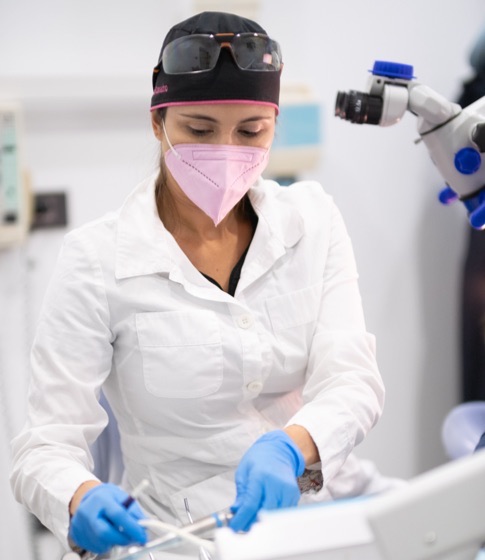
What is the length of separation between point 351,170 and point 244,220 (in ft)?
3.27

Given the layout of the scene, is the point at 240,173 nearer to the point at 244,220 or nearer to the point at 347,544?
the point at 244,220

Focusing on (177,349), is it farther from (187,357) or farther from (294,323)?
(294,323)

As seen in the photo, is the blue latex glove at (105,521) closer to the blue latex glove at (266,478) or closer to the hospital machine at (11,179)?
the blue latex glove at (266,478)

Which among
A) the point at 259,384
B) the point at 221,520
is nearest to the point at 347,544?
the point at 221,520

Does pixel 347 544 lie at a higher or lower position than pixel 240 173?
lower

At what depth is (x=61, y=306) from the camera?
4.24 ft

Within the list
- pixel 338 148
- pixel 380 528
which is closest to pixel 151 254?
pixel 380 528

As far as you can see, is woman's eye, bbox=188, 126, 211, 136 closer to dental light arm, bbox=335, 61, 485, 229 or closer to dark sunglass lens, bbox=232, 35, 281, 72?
dark sunglass lens, bbox=232, 35, 281, 72

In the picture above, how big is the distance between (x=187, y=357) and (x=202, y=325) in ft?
0.21

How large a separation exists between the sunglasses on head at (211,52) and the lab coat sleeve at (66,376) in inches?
14.3

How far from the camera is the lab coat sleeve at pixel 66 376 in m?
1.20

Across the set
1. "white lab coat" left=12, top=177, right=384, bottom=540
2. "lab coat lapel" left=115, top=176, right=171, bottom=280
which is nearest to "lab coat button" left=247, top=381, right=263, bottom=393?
"white lab coat" left=12, top=177, right=384, bottom=540

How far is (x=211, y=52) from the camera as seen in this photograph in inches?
48.6

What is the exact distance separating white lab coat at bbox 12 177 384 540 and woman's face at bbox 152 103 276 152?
17 centimetres
